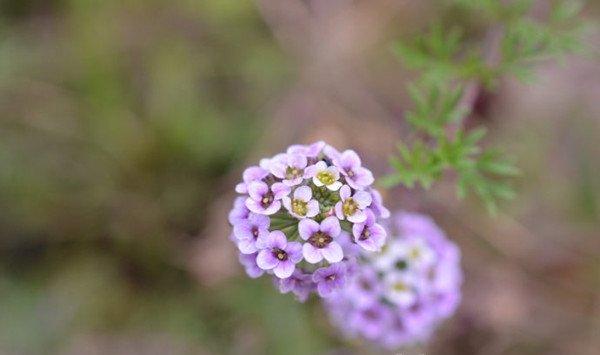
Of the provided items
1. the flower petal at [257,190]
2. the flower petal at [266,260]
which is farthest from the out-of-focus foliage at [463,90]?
the flower petal at [266,260]

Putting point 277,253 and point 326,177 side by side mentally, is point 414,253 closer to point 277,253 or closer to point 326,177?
point 326,177

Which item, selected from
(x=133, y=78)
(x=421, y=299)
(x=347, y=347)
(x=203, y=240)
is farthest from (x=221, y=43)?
(x=421, y=299)

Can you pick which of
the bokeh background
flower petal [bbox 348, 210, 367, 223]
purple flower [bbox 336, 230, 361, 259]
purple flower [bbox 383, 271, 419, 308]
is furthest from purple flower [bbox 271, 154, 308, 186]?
the bokeh background

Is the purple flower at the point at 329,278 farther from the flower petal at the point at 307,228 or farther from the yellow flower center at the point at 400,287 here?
the yellow flower center at the point at 400,287

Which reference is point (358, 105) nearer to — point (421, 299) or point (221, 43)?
point (221, 43)

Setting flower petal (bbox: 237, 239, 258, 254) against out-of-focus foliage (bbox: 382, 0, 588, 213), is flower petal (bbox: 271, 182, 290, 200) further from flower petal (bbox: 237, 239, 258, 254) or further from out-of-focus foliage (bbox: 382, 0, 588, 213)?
out-of-focus foliage (bbox: 382, 0, 588, 213)

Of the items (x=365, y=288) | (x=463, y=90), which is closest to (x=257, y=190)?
(x=365, y=288)
